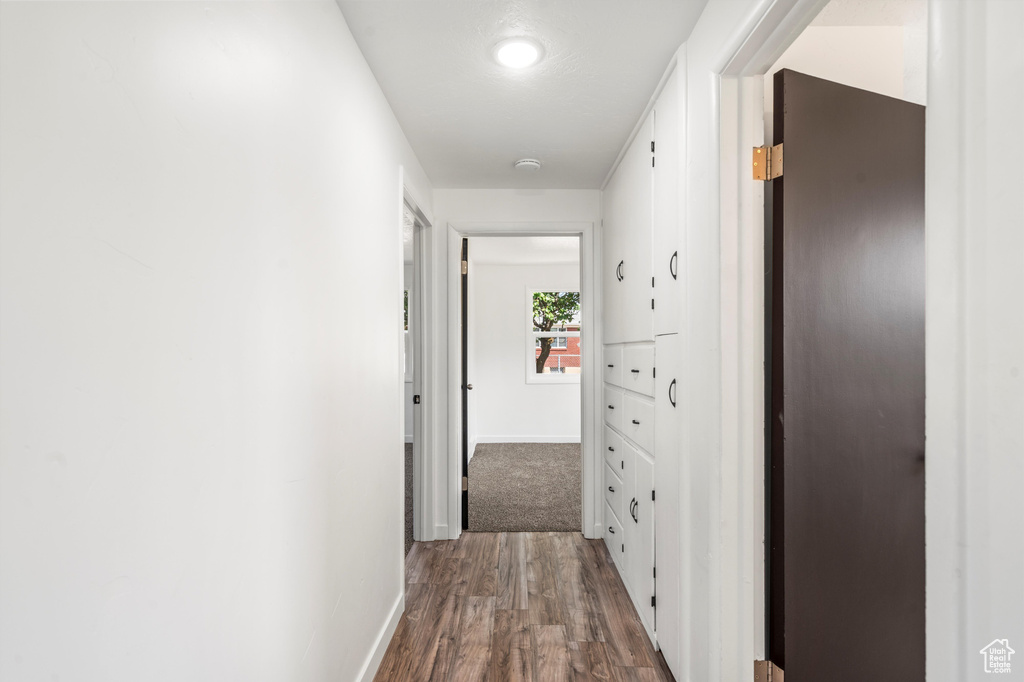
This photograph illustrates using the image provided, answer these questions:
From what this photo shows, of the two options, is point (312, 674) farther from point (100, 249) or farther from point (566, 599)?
point (566, 599)

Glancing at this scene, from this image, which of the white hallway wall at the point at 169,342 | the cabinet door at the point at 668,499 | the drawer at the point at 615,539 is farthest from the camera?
the drawer at the point at 615,539

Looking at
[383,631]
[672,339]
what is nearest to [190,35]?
[672,339]

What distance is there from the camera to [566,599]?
2.69 meters

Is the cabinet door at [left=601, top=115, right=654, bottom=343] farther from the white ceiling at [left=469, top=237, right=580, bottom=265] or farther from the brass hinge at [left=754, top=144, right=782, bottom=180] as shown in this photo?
the white ceiling at [left=469, top=237, right=580, bottom=265]

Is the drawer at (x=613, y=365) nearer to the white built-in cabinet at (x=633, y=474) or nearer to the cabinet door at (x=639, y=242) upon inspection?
the white built-in cabinet at (x=633, y=474)

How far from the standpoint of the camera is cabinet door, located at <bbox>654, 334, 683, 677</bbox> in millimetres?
1946

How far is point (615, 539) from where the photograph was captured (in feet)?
10.2

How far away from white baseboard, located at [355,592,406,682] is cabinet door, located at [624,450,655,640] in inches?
43.4

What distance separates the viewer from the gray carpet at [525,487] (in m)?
3.89

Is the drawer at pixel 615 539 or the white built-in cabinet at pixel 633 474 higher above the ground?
the white built-in cabinet at pixel 633 474

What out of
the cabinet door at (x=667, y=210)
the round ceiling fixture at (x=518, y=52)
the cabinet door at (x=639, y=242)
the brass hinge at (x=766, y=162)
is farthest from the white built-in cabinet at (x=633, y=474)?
the round ceiling fixture at (x=518, y=52)

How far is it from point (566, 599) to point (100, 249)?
8.42ft

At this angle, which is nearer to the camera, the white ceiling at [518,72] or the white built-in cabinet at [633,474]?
the white ceiling at [518,72]

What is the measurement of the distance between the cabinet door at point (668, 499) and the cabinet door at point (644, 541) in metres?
0.08
